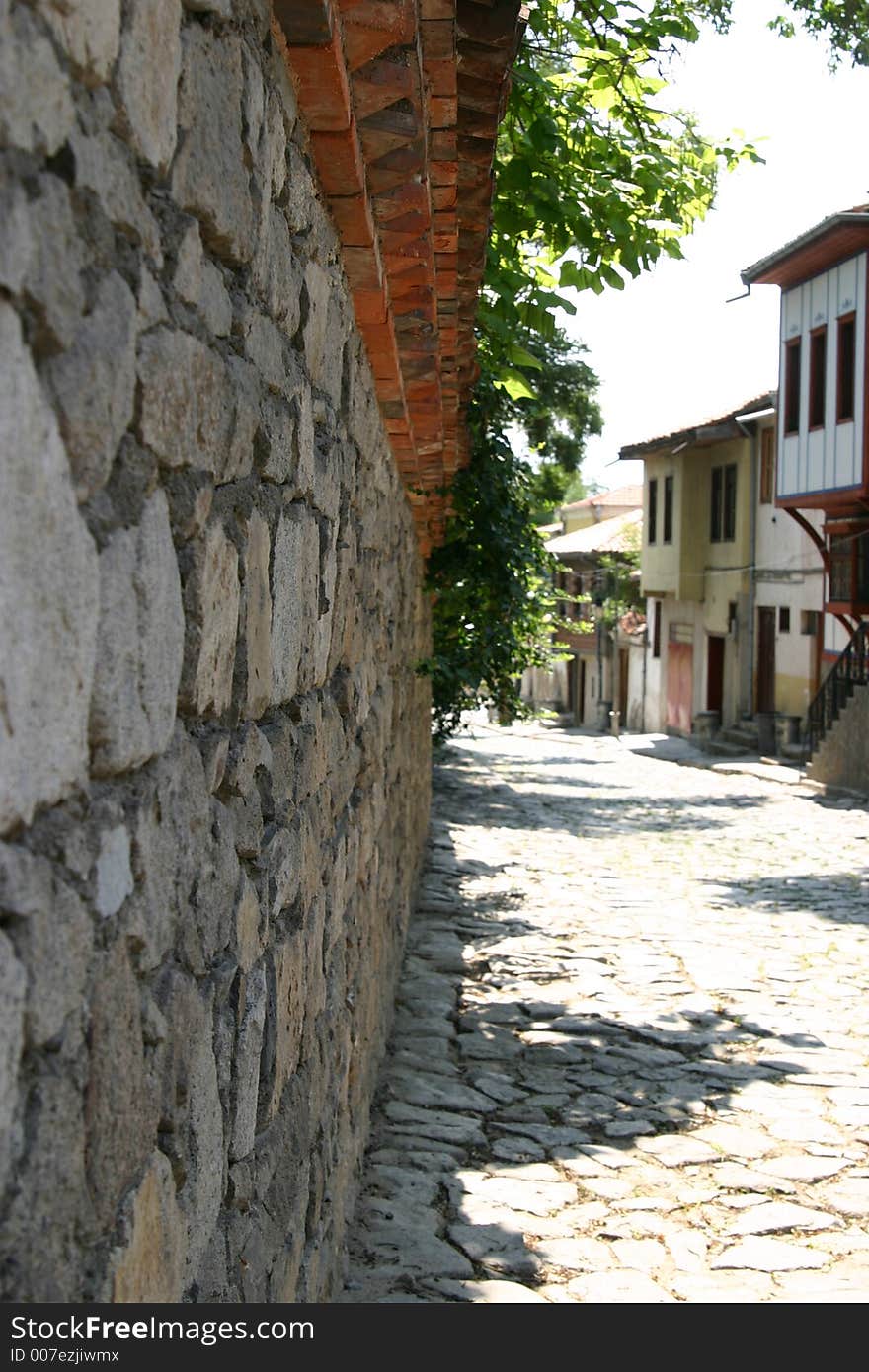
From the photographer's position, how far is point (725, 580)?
95.5ft

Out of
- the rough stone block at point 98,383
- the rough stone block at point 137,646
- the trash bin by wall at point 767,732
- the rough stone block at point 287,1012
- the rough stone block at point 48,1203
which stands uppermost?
the rough stone block at point 98,383

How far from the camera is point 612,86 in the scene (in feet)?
26.6

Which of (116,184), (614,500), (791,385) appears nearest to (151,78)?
(116,184)

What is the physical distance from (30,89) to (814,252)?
817 inches

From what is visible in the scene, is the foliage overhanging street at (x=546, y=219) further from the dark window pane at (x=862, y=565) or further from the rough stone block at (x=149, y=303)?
the dark window pane at (x=862, y=565)

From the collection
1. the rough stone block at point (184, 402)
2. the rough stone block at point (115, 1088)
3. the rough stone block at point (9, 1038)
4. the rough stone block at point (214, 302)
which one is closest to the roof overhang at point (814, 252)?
the rough stone block at point (214, 302)

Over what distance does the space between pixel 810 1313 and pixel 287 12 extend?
8.49 feet

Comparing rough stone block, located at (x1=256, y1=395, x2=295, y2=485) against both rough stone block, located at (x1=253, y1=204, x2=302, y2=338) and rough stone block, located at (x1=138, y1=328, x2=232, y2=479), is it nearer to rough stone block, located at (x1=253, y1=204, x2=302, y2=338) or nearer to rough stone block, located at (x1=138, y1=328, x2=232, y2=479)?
rough stone block, located at (x1=253, y1=204, x2=302, y2=338)

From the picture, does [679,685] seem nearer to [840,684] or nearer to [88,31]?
[840,684]

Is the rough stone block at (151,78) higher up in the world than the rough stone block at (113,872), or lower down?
higher up

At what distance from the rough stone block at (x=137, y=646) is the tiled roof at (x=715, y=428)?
25167 mm

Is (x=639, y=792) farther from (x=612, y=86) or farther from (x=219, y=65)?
(x=219, y=65)

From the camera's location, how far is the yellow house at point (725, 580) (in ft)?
83.3

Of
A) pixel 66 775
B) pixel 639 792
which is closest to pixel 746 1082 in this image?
pixel 66 775
